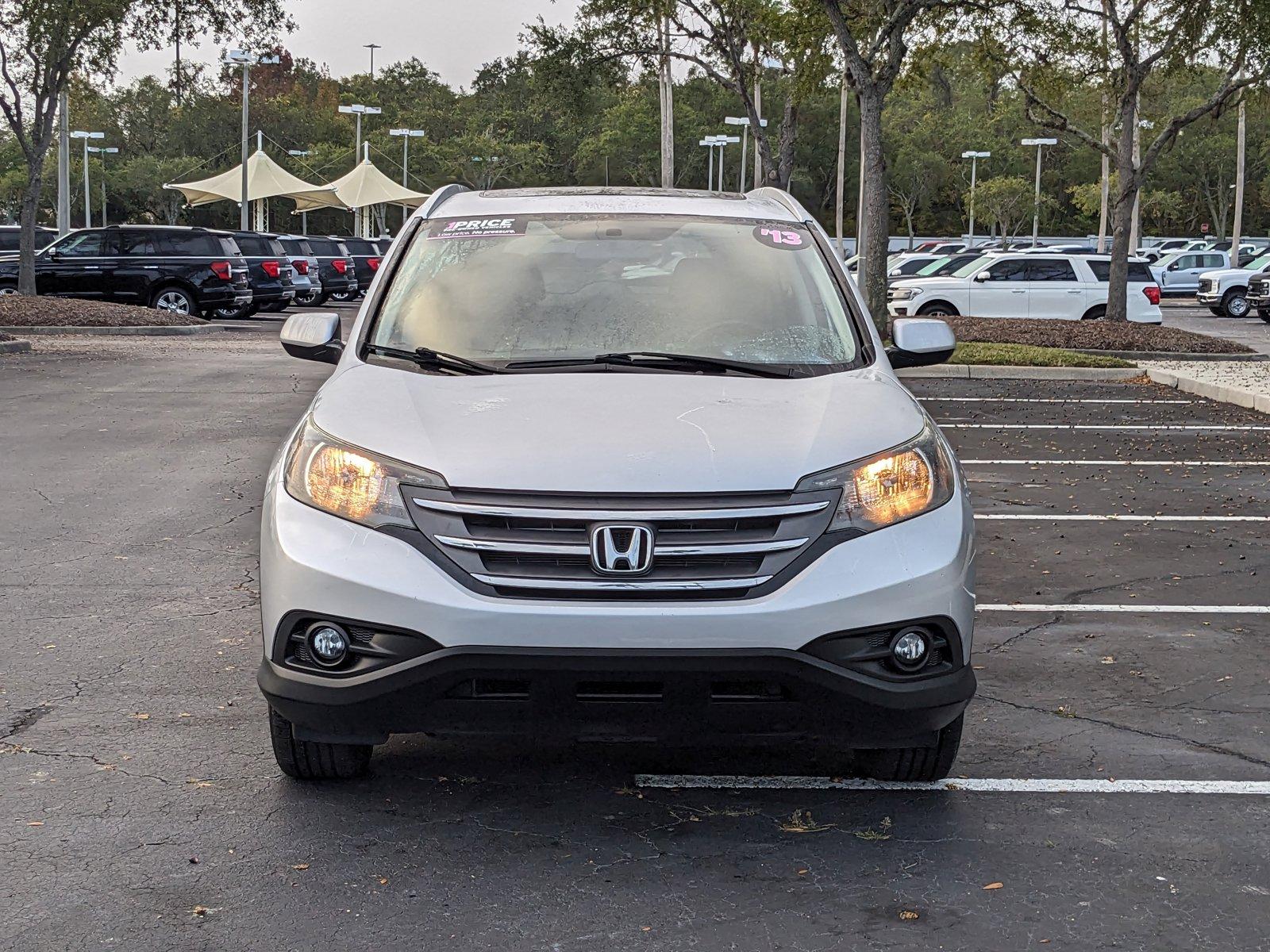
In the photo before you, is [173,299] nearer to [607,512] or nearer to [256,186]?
[607,512]

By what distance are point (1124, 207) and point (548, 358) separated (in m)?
24.4

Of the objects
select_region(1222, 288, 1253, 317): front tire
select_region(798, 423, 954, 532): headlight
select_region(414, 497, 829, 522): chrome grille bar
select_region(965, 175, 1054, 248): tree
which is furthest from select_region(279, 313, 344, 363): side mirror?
select_region(965, 175, 1054, 248): tree

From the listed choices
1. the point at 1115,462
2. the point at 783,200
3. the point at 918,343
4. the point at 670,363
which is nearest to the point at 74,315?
the point at 1115,462

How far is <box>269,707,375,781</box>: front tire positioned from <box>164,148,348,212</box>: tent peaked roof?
175 ft

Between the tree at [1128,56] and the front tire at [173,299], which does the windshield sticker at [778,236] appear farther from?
the front tire at [173,299]

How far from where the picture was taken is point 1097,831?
4.36m

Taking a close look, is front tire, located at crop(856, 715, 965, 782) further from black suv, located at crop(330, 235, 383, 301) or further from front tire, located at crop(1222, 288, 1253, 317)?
front tire, located at crop(1222, 288, 1253, 317)

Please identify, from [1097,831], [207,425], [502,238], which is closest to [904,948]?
[1097,831]

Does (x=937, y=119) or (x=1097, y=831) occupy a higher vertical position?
(x=937, y=119)

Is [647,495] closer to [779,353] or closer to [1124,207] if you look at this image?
[779,353]

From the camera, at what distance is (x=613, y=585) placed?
395 centimetres

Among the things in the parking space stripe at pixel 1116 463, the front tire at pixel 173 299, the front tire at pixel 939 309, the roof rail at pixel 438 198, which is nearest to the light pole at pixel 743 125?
the front tire at pixel 939 309

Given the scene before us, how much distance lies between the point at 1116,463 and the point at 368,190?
51.0 meters

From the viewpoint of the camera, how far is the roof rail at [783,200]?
6.07m
